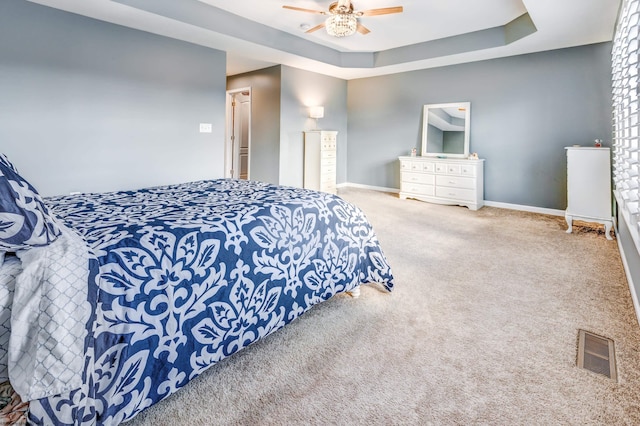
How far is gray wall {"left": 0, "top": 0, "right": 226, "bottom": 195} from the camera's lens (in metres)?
3.33

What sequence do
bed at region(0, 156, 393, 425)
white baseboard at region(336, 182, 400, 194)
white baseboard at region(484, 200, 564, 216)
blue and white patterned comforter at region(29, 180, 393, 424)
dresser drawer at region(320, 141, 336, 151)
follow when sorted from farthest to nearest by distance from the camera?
white baseboard at region(336, 182, 400, 194) < dresser drawer at region(320, 141, 336, 151) < white baseboard at region(484, 200, 564, 216) < blue and white patterned comforter at region(29, 180, 393, 424) < bed at region(0, 156, 393, 425)

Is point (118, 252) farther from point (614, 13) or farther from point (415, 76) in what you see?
point (415, 76)

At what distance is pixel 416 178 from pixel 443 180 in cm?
→ 51

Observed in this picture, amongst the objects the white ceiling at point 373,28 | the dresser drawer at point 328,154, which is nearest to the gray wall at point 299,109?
the white ceiling at point 373,28

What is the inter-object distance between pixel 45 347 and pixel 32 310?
12 centimetres

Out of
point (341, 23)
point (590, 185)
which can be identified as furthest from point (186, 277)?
point (590, 185)

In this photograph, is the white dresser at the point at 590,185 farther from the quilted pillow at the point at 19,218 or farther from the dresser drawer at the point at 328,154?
the quilted pillow at the point at 19,218

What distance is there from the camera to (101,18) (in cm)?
373

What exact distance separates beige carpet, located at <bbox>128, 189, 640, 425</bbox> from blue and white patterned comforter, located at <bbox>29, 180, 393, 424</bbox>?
→ 6.3 inches

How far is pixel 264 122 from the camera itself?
638 cm

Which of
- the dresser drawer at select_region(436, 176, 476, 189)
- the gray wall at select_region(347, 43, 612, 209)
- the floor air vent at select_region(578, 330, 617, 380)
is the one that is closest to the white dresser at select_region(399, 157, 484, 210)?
the dresser drawer at select_region(436, 176, 476, 189)

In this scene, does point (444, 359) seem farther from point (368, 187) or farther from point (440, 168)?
point (368, 187)

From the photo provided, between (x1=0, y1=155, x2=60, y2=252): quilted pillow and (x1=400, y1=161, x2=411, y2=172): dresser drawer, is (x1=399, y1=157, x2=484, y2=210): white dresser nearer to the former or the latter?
(x1=400, y1=161, x2=411, y2=172): dresser drawer

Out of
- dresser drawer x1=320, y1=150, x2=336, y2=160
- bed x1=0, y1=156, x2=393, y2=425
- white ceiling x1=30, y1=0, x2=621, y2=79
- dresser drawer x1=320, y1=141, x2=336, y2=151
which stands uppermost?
white ceiling x1=30, y1=0, x2=621, y2=79
